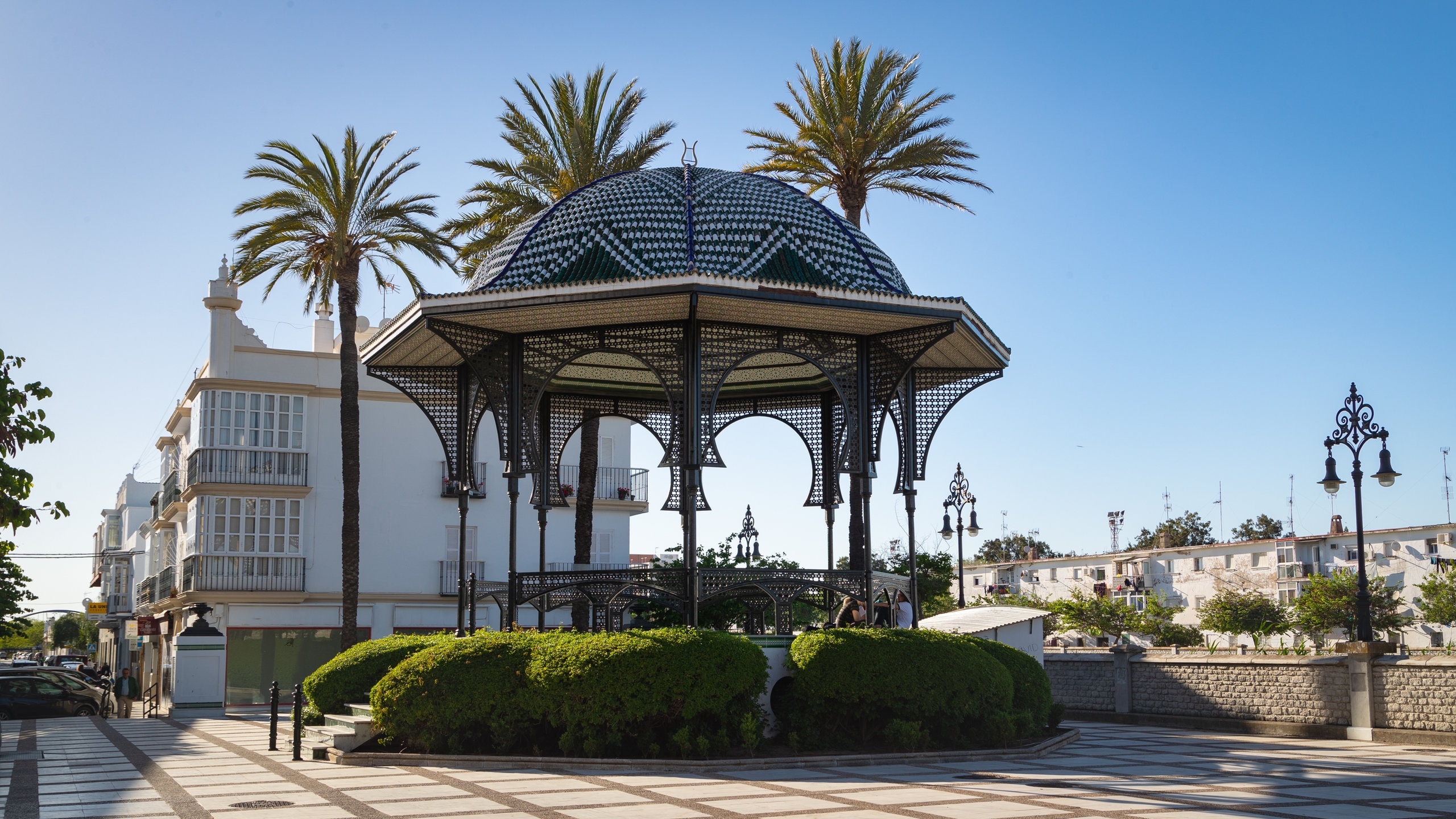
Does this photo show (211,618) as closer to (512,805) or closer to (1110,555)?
(512,805)

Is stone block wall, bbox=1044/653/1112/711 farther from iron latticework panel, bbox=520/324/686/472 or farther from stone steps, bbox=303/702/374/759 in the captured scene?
stone steps, bbox=303/702/374/759

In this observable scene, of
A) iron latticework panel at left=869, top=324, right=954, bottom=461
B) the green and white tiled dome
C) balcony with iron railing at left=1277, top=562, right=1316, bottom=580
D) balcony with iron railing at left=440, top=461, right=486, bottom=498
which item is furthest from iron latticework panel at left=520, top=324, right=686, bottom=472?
balcony with iron railing at left=1277, top=562, right=1316, bottom=580

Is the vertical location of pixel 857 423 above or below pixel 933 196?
below

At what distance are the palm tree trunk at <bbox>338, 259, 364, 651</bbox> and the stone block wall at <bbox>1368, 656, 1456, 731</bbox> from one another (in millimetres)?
21903

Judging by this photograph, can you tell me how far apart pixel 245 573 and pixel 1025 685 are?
26.3m

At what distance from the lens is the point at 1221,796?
11.6 m

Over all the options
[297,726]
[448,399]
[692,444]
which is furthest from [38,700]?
[692,444]

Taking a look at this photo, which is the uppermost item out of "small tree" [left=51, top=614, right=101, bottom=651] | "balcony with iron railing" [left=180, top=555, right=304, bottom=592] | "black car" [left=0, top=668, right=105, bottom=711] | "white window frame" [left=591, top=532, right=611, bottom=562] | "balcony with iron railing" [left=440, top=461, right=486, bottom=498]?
"balcony with iron railing" [left=440, top=461, right=486, bottom=498]

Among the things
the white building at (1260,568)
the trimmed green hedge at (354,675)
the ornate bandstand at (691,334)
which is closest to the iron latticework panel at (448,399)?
the ornate bandstand at (691,334)

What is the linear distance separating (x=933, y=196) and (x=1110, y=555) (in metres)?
50.6

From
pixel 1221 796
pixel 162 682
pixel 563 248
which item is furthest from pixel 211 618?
pixel 1221 796

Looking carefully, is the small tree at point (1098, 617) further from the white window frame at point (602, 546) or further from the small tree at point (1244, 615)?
the white window frame at point (602, 546)

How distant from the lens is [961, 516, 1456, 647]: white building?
5831 centimetres

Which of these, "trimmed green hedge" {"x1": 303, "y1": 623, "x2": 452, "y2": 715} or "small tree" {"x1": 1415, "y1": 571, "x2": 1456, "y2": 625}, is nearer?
"trimmed green hedge" {"x1": 303, "y1": 623, "x2": 452, "y2": 715}
